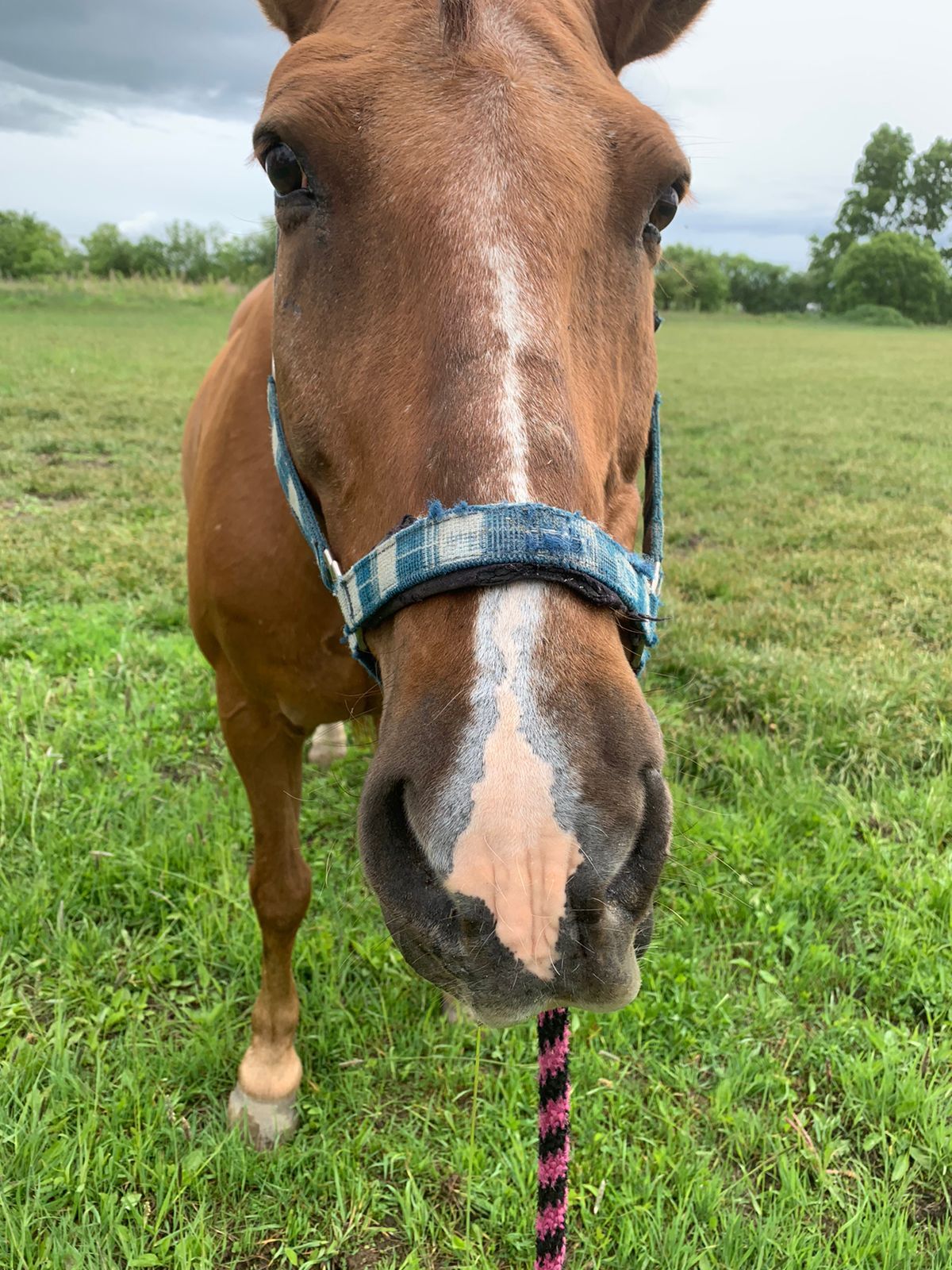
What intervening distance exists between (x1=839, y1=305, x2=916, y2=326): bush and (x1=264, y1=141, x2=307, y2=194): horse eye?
5388cm

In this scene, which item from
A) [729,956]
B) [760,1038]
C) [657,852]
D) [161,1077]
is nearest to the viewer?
[657,852]

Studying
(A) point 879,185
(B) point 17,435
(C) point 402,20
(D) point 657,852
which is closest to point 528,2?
(C) point 402,20

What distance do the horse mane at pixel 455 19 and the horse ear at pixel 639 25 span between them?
1.99 ft

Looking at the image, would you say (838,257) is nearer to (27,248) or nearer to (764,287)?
(764,287)

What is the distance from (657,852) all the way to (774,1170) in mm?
1479

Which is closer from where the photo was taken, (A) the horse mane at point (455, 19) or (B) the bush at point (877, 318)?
(A) the horse mane at point (455, 19)

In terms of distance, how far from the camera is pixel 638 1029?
7.45ft

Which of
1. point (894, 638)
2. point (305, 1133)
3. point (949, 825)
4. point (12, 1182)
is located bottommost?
point (305, 1133)

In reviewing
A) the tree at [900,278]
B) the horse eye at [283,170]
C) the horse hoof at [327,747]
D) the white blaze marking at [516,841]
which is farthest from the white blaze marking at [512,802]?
the tree at [900,278]

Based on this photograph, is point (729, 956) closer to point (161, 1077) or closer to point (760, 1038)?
point (760, 1038)

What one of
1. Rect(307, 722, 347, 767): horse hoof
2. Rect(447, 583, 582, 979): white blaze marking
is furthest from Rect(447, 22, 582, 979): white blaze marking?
Result: Rect(307, 722, 347, 767): horse hoof

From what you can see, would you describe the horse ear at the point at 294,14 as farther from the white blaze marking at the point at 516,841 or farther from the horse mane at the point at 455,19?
the white blaze marking at the point at 516,841

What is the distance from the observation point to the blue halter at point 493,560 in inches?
39.7

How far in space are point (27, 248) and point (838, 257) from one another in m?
60.5
